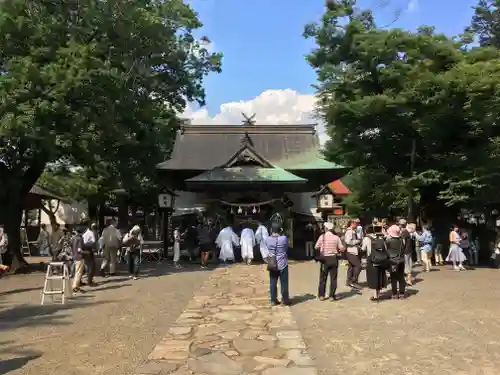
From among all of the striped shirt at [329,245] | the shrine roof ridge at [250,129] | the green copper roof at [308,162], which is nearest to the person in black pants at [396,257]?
the striped shirt at [329,245]

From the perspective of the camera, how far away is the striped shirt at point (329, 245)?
10.8 metres

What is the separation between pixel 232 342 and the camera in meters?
7.34

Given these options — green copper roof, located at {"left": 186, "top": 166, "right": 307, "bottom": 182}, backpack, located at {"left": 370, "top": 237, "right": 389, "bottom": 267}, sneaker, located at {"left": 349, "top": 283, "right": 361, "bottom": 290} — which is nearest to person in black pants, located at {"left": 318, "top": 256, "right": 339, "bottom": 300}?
backpack, located at {"left": 370, "top": 237, "right": 389, "bottom": 267}

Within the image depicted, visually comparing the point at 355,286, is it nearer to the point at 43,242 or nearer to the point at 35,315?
the point at 35,315

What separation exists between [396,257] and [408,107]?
10262mm

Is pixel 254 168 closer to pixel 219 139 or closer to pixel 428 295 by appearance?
pixel 219 139

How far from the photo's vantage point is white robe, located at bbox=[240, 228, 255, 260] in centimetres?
1995

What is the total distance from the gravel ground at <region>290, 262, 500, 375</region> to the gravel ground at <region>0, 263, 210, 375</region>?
2.65 metres

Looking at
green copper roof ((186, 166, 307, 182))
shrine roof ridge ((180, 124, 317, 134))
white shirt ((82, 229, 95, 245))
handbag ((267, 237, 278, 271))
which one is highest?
shrine roof ridge ((180, 124, 317, 134))

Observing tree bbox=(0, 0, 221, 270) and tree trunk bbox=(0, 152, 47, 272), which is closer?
tree bbox=(0, 0, 221, 270)

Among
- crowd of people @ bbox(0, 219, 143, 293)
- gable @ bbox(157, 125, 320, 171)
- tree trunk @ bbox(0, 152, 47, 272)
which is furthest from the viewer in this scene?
gable @ bbox(157, 125, 320, 171)

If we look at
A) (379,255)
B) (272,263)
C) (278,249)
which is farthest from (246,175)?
(272,263)

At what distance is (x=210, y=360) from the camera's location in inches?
254

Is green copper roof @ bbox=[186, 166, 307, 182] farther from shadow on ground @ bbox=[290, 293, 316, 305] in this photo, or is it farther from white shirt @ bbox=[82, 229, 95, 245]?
shadow on ground @ bbox=[290, 293, 316, 305]
